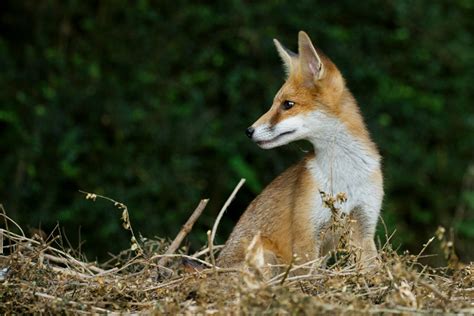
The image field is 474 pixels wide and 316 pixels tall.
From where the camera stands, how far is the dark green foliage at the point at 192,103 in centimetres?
995

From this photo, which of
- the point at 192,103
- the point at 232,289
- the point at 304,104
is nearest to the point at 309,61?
the point at 304,104

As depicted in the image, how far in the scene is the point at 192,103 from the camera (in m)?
10.5

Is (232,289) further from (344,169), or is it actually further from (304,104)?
(304,104)

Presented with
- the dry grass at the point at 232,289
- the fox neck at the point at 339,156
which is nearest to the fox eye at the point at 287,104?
the fox neck at the point at 339,156

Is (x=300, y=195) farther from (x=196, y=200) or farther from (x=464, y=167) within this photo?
(x=464, y=167)

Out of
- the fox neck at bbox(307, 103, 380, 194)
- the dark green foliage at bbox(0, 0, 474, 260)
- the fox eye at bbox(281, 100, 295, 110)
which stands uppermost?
the fox eye at bbox(281, 100, 295, 110)

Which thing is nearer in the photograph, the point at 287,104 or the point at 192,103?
the point at 287,104

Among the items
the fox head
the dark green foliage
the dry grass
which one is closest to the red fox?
the fox head

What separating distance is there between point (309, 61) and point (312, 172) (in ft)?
2.52

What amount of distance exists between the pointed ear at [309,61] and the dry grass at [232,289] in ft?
5.02

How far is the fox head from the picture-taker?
650 cm

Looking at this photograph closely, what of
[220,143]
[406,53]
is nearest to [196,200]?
[220,143]

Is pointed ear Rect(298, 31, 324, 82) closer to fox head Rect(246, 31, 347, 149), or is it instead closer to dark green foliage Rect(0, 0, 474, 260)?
fox head Rect(246, 31, 347, 149)

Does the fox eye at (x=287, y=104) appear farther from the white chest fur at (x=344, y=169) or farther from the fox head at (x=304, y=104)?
the white chest fur at (x=344, y=169)
